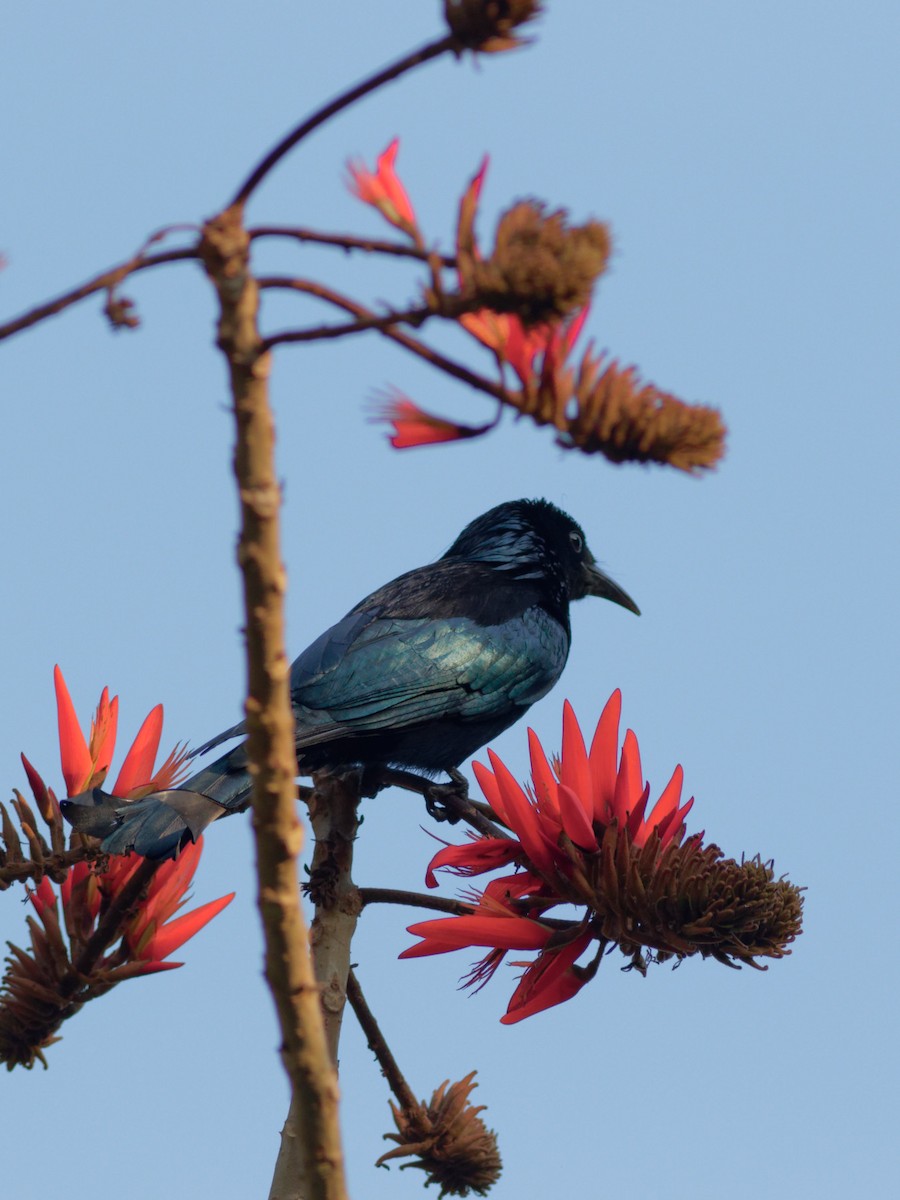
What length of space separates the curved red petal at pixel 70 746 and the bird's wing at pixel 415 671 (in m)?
1.50

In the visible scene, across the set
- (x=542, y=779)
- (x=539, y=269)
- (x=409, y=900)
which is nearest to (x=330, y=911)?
(x=409, y=900)

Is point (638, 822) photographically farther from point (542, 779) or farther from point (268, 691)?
point (268, 691)

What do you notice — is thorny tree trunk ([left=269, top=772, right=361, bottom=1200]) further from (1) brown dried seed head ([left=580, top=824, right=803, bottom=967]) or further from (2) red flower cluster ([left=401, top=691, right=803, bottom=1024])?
(1) brown dried seed head ([left=580, top=824, right=803, bottom=967])

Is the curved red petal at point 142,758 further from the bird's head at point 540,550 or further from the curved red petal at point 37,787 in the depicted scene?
the bird's head at point 540,550

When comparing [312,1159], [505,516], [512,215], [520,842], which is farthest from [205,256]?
[505,516]

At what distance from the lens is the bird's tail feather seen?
3820 millimetres

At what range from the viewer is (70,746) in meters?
4.01

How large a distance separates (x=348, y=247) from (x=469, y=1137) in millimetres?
2766

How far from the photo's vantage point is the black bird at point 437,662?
18.6 feet

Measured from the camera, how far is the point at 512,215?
77.5 inches

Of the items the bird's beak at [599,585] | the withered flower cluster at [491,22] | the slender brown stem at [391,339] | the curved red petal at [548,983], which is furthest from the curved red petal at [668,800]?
the bird's beak at [599,585]

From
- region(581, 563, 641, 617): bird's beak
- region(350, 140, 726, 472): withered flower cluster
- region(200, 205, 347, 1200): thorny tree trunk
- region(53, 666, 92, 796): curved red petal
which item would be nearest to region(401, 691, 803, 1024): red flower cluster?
region(53, 666, 92, 796): curved red petal

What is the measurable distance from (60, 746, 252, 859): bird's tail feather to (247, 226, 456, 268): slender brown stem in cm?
212

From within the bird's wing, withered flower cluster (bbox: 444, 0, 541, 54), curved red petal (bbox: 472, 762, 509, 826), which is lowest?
withered flower cluster (bbox: 444, 0, 541, 54)
